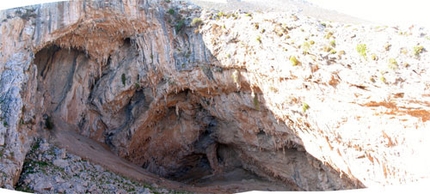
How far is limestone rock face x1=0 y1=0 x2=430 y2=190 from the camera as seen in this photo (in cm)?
1413

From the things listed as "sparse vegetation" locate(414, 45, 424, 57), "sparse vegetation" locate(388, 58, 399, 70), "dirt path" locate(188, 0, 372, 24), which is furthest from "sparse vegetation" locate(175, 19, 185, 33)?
"sparse vegetation" locate(414, 45, 424, 57)

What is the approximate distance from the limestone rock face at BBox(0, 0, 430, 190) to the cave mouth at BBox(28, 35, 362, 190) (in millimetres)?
82

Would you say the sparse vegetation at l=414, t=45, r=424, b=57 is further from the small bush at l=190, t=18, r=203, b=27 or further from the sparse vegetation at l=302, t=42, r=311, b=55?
the small bush at l=190, t=18, r=203, b=27

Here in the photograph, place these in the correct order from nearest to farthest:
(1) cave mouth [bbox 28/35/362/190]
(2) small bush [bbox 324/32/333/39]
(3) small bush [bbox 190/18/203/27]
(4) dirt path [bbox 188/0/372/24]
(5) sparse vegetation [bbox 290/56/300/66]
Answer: (2) small bush [bbox 324/32/333/39], (5) sparse vegetation [bbox 290/56/300/66], (3) small bush [bbox 190/18/203/27], (1) cave mouth [bbox 28/35/362/190], (4) dirt path [bbox 188/0/372/24]

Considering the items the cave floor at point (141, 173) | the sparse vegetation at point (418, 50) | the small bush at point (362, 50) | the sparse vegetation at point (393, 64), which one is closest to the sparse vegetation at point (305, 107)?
the small bush at point (362, 50)

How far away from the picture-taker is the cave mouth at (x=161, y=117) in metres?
20.1

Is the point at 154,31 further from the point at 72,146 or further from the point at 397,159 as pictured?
the point at 397,159

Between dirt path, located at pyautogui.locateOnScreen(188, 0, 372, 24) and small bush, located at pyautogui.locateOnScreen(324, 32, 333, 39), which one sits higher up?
dirt path, located at pyautogui.locateOnScreen(188, 0, 372, 24)

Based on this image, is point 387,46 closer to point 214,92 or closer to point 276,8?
point 214,92

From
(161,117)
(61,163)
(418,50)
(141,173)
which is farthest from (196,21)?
(418,50)

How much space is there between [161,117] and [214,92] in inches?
188

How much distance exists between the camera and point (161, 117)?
23.3m

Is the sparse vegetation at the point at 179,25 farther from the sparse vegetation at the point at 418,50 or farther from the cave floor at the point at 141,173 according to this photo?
the sparse vegetation at the point at 418,50

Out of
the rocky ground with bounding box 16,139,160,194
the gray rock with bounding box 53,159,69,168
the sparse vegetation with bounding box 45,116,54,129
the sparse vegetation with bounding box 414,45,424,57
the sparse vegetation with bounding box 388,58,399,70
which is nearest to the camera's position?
the rocky ground with bounding box 16,139,160,194
